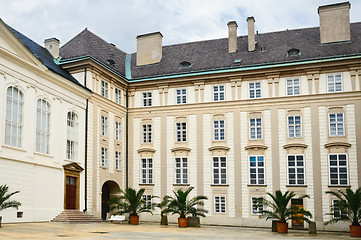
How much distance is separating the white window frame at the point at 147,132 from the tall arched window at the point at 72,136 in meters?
7.46

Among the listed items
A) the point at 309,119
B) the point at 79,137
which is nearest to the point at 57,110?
the point at 79,137

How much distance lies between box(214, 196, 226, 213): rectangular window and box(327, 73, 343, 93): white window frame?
11710 mm

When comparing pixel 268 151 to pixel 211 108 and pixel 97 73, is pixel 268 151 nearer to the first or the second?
pixel 211 108

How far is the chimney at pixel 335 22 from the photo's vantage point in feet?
128

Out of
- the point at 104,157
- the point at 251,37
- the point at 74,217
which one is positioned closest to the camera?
the point at 74,217

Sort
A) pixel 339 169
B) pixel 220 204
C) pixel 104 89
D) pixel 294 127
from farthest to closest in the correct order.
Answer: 1. pixel 104 89
2. pixel 220 204
3. pixel 294 127
4. pixel 339 169

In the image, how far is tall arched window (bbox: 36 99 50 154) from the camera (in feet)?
103

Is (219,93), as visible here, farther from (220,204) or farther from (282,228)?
(282,228)

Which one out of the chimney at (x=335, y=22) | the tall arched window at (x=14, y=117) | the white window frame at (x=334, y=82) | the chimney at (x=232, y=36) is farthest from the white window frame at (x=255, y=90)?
the tall arched window at (x=14, y=117)

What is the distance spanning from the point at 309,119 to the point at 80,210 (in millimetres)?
18268

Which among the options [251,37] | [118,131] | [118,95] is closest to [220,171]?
[118,131]

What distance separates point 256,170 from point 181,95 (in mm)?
8809

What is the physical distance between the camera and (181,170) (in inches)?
1563

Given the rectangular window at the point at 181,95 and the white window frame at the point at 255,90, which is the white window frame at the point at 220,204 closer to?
the white window frame at the point at 255,90
